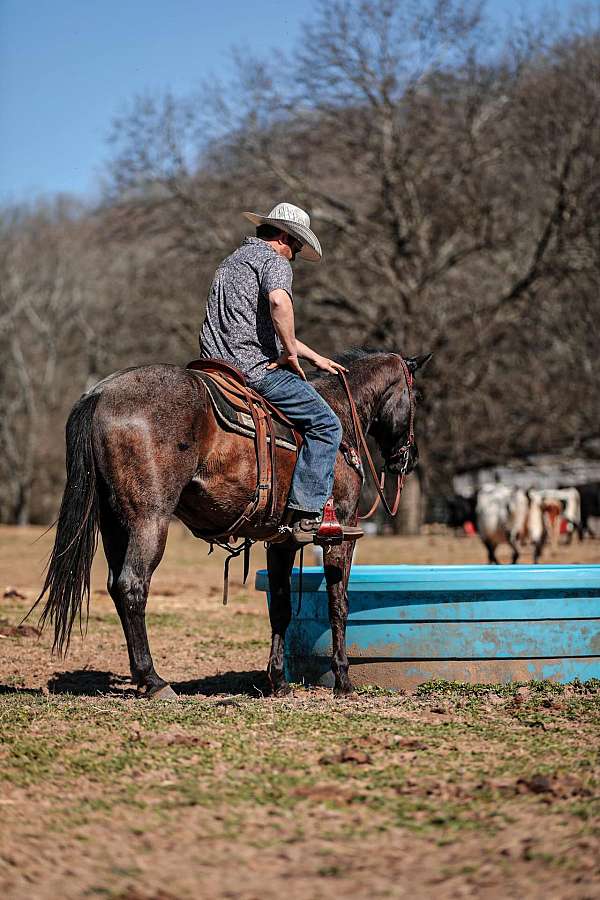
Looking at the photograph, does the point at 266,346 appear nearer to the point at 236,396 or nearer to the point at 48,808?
A: the point at 236,396

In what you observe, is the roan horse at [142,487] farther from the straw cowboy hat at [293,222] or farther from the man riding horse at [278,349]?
the straw cowboy hat at [293,222]

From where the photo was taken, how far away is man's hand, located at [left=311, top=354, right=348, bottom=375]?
696 centimetres

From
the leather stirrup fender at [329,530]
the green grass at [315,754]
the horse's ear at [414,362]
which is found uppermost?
the horse's ear at [414,362]

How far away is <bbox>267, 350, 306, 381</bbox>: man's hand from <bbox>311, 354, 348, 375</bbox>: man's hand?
0.44 ft

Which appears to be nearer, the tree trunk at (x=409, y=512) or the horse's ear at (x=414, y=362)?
A: the horse's ear at (x=414, y=362)

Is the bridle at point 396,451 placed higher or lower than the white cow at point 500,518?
higher

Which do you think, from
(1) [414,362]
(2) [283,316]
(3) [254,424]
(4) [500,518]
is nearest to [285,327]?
(2) [283,316]

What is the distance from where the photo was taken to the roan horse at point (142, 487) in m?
6.13

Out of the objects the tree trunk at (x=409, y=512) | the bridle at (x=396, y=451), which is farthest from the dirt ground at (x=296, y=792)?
the tree trunk at (x=409, y=512)

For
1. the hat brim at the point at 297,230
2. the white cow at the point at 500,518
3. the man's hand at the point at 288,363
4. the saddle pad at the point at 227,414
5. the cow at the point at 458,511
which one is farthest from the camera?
the cow at the point at 458,511

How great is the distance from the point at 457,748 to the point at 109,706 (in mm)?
2046

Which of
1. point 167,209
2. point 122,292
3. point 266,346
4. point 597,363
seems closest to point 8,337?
point 122,292

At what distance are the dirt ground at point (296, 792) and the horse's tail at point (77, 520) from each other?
0.61 metres

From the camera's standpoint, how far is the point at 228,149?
2547cm
